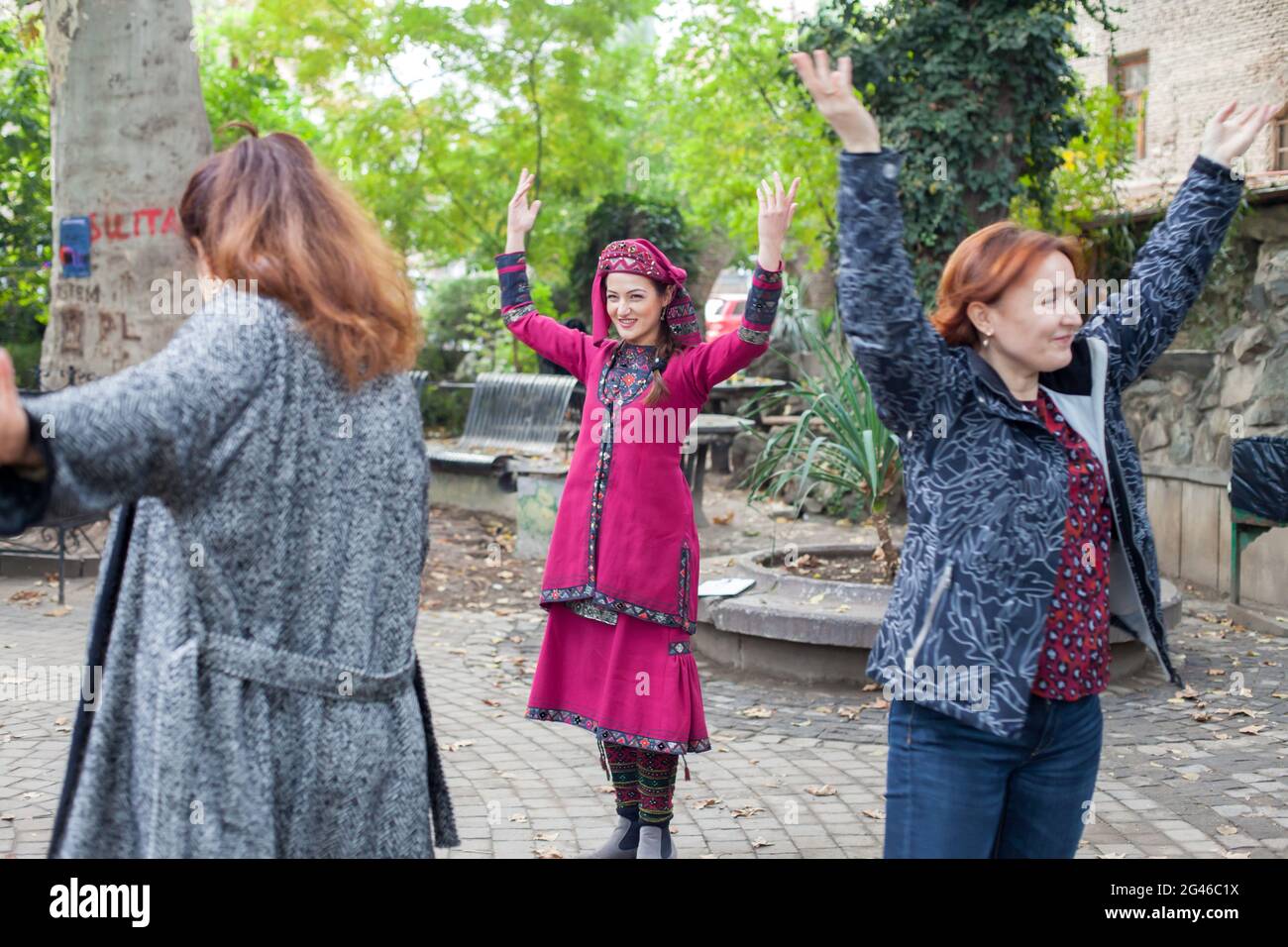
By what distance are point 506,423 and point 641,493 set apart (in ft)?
29.4

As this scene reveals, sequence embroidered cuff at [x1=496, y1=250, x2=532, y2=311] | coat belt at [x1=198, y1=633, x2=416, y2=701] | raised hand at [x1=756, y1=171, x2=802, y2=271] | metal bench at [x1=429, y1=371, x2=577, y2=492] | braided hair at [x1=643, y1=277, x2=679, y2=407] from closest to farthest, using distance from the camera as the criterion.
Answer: coat belt at [x1=198, y1=633, x2=416, y2=701] < raised hand at [x1=756, y1=171, x2=802, y2=271] < braided hair at [x1=643, y1=277, x2=679, y2=407] < embroidered cuff at [x1=496, y1=250, x2=532, y2=311] < metal bench at [x1=429, y1=371, x2=577, y2=492]

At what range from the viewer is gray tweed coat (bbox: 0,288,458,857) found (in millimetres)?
1891

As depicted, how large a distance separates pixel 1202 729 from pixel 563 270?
15.0 meters

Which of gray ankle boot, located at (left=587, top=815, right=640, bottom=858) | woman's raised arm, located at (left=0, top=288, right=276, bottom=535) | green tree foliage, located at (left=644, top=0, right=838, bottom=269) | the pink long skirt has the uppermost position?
Answer: green tree foliage, located at (left=644, top=0, right=838, bottom=269)

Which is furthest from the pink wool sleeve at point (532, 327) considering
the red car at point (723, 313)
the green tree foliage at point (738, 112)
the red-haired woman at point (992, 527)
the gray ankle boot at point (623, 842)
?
the red car at point (723, 313)

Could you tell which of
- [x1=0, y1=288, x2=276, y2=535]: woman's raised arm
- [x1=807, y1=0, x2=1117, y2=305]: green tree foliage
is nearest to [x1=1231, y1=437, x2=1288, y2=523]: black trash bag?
[x1=807, y1=0, x2=1117, y2=305]: green tree foliage

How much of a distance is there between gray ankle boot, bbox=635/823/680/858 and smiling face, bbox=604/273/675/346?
5.08 ft

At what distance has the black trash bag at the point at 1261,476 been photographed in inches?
314

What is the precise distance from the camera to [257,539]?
6.77ft

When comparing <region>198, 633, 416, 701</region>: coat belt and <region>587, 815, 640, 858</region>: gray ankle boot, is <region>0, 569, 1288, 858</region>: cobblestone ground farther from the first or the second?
<region>198, 633, 416, 701</region>: coat belt

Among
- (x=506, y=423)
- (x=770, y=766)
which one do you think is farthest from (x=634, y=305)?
(x=506, y=423)

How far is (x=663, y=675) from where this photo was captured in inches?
163

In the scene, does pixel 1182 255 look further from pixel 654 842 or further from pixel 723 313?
pixel 723 313
